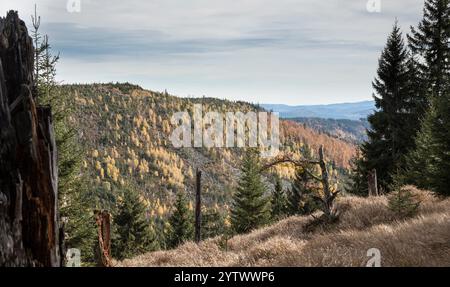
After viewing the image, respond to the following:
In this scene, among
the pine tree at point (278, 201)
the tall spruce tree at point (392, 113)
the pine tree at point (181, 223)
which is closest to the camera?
the tall spruce tree at point (392, 113)

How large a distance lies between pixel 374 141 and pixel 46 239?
100 feet

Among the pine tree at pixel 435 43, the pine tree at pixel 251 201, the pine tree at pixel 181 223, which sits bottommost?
the pine tree at pixel 181 223

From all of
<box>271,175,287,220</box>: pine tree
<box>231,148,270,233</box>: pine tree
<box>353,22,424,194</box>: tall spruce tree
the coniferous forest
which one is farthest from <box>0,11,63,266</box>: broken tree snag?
<box>271,175,287,220</box>: pine tree

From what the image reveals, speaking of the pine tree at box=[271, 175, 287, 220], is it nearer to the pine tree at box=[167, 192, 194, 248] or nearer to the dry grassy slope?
the pine tree at box=[167, 192, 194, 248]

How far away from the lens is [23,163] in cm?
452

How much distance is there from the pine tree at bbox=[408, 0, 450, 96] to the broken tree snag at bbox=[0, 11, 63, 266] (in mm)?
32815

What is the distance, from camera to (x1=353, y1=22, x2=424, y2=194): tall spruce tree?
31.2 m

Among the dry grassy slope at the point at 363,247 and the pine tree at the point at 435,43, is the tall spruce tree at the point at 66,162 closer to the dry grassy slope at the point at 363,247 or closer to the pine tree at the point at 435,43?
the dry grassy slope at the point at 363,247

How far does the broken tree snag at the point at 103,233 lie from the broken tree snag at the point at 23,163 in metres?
6.29

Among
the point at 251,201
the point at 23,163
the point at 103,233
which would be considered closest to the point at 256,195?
the point at 251,201

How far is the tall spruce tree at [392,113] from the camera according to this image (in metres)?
31.2

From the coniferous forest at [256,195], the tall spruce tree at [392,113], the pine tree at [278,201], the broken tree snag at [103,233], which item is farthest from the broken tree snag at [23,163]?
the pine tree at [278,201]

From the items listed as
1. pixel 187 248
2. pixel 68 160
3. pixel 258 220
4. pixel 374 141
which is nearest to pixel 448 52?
pixel 374 141

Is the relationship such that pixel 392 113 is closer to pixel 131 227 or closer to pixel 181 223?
pixel 181 223
